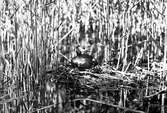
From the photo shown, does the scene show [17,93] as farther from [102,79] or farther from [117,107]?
[102,79]

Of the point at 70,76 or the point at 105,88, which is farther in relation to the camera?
the point at 70,76

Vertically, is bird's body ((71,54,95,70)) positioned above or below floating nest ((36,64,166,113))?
above

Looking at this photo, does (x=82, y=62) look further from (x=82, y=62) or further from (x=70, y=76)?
(x=70, y=76)

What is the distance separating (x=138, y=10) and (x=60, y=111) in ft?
6.97

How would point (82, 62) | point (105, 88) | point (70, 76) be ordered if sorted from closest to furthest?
point (105, 88)
point (70, 76)
point (82, 62)

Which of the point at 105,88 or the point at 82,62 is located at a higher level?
the point at 82,62

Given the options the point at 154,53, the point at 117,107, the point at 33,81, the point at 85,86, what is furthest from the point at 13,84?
the point at 154,53

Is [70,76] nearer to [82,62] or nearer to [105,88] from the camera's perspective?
[82,62]

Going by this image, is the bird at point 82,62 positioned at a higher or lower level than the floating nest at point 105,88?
higher

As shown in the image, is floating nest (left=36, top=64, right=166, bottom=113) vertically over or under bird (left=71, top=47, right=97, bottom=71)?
under

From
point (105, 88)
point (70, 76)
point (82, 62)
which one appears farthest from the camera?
point (82, 62)

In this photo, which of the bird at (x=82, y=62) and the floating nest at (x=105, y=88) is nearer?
the floating nest at (x=105, y=88)

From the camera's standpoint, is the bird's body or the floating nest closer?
the floating nest

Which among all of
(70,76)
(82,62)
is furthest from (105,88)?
(82,62)
